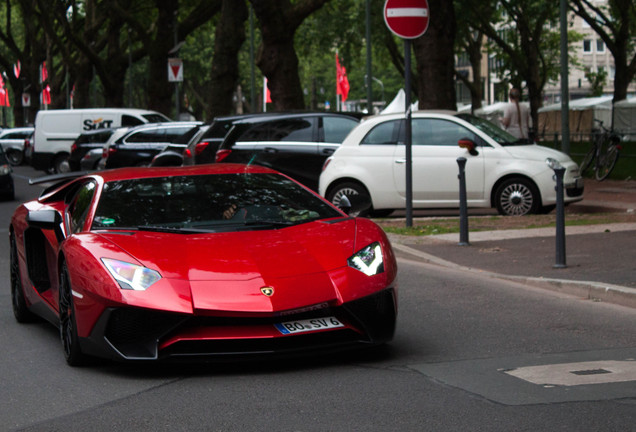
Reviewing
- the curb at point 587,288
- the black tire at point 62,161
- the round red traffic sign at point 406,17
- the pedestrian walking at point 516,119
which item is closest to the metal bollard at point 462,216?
the curb at point 587,288

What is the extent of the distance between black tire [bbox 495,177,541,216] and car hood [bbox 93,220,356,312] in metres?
9.38

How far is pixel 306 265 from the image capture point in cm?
620

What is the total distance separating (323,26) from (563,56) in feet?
103

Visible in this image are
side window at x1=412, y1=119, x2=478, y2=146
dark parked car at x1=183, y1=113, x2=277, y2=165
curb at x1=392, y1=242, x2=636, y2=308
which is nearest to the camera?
curb at x1=392, y1=242, x2=636, y2=308

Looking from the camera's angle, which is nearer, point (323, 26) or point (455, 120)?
point (455, 120)

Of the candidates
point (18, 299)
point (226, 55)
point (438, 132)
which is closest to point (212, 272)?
point (18, 299)

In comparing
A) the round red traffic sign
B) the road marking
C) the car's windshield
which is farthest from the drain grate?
the car's windshield

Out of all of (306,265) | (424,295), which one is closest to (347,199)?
(306,265)

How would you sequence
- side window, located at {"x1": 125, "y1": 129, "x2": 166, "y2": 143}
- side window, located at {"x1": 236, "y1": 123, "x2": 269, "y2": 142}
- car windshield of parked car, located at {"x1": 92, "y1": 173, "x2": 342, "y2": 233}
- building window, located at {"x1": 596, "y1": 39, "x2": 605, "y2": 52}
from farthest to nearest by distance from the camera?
building window, located at {"x1": 596, "y1": 39, "x2": 605, "y2": 52}, side window, located at {"x1": 125, "y1": 129, "x2": 166, "y2": 143}, side window, located at {"x1": 236, "y1": 123, "x2": 269, "y2": 142}, car windshield of parked car, located at {"x1": 92, "y1": 173, "x2": 342, "y2": 233}

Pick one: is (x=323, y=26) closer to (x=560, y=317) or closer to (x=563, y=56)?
(x=563, y=56)

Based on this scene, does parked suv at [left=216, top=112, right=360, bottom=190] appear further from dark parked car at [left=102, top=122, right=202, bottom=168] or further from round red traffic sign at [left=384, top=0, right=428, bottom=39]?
dark parked car at [left=102, top=122, right=202, bottom=168]

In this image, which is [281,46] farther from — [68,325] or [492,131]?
[68,325]

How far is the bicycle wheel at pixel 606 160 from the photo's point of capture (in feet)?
77.9

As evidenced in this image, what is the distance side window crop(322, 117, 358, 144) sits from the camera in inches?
713
